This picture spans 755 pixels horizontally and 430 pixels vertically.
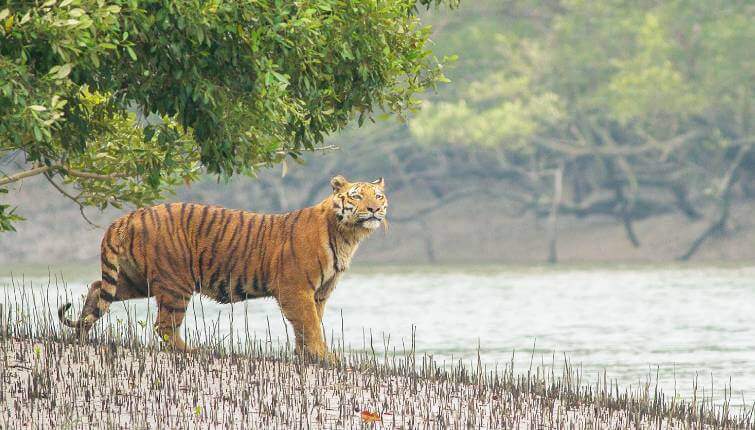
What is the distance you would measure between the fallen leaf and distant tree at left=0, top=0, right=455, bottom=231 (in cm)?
209

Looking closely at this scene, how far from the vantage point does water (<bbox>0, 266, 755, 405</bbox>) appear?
776 inches

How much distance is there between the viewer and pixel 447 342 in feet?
78.1

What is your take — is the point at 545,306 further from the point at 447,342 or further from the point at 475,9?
the point at 475,9

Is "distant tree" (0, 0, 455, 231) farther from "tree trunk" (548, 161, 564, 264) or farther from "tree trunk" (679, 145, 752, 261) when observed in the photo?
"tree trunk" (548, 161, 564, 264)

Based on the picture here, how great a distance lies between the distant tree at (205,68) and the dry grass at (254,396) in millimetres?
1436

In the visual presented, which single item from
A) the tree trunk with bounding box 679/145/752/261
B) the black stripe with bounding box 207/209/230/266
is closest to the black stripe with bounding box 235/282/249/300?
the black stripe with bounding box 207/209/230/266

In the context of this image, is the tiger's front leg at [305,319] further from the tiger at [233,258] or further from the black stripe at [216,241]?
the black stripe at [216,241]

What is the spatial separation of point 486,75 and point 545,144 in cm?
496

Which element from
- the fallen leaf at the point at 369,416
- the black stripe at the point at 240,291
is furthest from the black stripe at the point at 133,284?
the fallen leaf at the point at 369,416

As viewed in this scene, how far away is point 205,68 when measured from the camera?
35.3 ft

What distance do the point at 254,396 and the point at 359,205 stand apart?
2870 mm

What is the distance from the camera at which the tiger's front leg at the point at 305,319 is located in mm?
13586

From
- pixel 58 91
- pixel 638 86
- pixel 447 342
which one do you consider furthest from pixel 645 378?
pixel 638 86

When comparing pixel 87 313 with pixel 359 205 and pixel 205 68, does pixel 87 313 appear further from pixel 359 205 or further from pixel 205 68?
pixel 205 68
